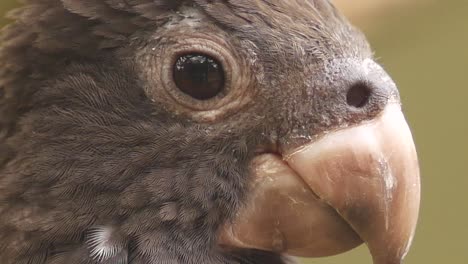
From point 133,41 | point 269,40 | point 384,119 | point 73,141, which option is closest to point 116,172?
point 73,141

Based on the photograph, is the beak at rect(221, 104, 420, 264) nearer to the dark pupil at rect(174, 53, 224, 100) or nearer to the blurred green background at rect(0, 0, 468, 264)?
the dark pupil at rect(174, 53, 224, 100)

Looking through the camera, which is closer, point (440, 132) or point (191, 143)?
point (191, 143)

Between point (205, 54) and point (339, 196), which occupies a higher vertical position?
point (205, 54)

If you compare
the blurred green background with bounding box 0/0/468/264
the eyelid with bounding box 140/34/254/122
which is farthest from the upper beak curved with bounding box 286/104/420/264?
the blurred green background with bounding box 0/0/468/264

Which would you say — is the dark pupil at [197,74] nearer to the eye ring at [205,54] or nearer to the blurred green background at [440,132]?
the eye ring at [205,54]

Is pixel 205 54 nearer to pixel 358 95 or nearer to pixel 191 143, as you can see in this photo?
pixel 191 143

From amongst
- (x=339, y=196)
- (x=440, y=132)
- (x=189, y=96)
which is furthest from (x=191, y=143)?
(x=440, y=132)

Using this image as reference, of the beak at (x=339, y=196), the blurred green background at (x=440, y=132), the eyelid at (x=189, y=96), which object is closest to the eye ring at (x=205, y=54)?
the eyelid at (x=189, y=96)

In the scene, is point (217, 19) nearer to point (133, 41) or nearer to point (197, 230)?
point (133, 41)
